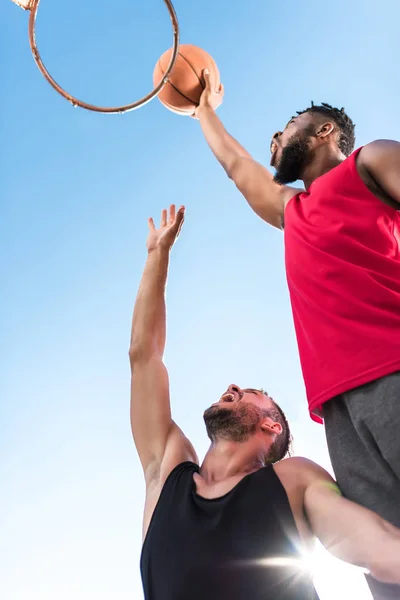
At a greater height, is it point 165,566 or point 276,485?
point 276,485

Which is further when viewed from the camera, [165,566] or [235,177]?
[235,177]

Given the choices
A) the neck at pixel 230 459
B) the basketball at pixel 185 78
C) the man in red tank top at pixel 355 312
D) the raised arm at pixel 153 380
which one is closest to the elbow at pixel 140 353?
the raised arm at pixel 153 380

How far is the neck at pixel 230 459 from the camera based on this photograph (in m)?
3.65

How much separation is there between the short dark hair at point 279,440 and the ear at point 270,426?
3 centimetres

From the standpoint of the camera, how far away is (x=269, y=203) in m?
4.10

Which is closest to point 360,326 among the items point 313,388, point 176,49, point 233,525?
point 313,388

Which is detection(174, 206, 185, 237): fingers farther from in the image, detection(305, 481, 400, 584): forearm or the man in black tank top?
detection(305, 481, 400, 584): forearm

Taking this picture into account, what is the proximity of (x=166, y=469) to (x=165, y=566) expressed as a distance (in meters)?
0.69

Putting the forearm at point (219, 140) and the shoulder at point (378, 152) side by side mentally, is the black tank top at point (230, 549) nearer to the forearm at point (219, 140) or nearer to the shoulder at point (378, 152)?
the shoulder at point (378, 152)

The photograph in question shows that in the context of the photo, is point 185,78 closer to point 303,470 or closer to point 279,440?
point 279,440

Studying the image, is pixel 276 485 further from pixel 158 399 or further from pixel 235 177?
pixel 235 177

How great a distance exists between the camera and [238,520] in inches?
123

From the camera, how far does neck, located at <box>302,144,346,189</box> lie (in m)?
3.97

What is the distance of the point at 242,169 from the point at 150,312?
4.00 ft
